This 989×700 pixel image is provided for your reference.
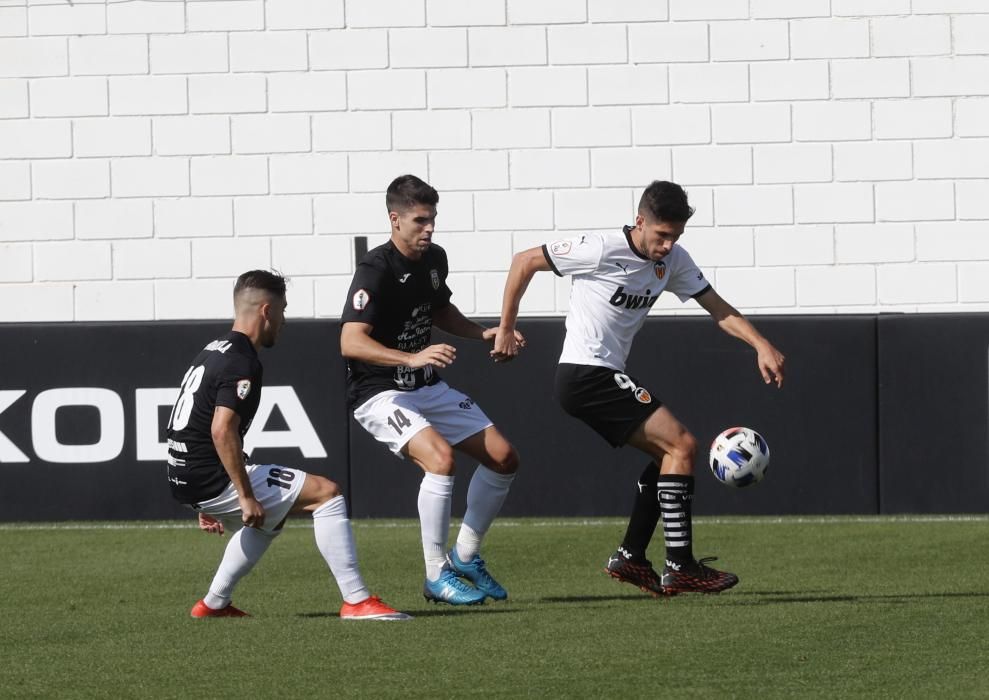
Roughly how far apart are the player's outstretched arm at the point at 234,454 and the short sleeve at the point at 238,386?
0.03 metres

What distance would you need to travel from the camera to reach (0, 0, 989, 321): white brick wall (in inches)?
472

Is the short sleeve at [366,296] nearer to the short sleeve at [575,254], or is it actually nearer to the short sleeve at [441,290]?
the short sleeve at [441,290]

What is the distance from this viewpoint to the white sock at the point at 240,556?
254 inches

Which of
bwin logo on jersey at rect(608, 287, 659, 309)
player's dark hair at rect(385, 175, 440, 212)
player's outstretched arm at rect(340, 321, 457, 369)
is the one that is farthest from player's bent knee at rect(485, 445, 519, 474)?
player's dark hair at rect(385, 175, 440, 212)

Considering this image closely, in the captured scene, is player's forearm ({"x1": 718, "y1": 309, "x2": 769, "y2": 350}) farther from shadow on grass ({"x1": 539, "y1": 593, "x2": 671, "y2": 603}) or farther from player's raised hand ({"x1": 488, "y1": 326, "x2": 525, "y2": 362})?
shadow on grass ({"x1": 539, "y1": 593, "x2": 671, "y2": 603})

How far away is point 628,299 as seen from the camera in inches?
283

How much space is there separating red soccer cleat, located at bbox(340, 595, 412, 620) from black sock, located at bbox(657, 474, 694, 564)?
1.27 metres

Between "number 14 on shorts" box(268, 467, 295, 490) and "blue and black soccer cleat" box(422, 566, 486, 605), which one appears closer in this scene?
"number 14 on shorts" box(268, 467, 295, 490)

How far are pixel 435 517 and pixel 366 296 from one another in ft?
3.23

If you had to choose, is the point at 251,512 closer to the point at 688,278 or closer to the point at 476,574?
the point at 476,574

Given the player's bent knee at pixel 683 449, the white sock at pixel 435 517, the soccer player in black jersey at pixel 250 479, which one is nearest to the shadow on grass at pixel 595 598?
the white sock at pixel 435 517

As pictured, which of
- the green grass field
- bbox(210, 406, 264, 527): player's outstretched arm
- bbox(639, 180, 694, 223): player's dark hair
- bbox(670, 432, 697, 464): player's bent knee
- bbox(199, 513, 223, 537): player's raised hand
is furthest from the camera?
bbox(670, 432, 697, 464): player's bent knee

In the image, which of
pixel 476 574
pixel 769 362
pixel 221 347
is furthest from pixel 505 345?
pixel 221 347

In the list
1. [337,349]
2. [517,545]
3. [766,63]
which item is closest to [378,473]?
[337,349]
